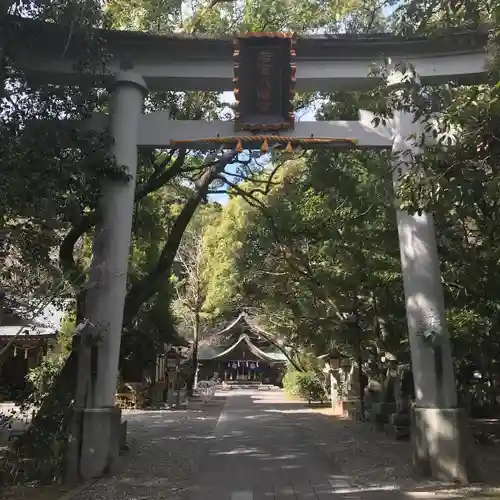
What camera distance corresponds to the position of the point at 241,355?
40.5m

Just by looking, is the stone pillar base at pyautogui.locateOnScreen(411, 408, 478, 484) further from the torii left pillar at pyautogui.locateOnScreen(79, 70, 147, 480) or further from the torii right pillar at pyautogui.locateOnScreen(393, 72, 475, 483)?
the torii left pillar at pyautogui.locateOnScreen(79, 70, 147, 480)

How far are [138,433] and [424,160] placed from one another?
10153 millimetres

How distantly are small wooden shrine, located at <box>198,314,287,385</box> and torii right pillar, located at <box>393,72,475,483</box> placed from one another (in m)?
23.4

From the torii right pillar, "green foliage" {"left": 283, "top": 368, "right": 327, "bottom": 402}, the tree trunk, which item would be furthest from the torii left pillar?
the tree trunk

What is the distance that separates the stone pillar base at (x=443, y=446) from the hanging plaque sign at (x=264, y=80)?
461 centimetres

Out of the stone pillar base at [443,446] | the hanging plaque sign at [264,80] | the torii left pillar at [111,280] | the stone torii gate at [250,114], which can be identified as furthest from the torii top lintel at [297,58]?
the stone pillar base at [443,446]

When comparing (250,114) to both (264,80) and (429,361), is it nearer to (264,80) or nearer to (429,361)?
(264,80)

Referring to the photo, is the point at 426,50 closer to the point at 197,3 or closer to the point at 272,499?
the point at 197,3

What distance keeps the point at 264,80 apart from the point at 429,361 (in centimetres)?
473

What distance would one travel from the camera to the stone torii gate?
8109mm

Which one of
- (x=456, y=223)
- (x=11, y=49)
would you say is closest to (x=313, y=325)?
(x=456, y=223)

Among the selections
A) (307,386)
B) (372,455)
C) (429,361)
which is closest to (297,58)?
(429,361)

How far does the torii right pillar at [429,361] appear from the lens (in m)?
7.53

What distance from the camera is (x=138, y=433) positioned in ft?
43.9
